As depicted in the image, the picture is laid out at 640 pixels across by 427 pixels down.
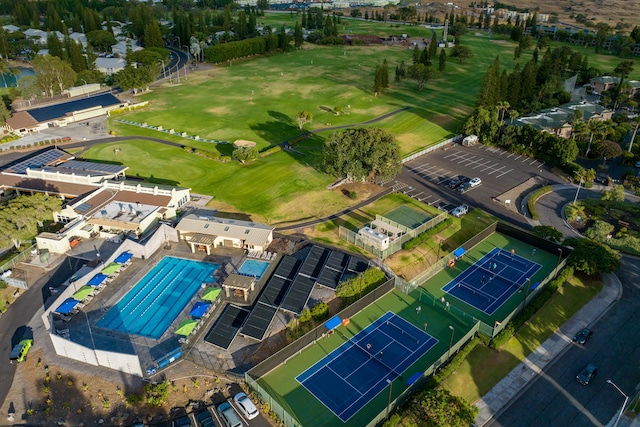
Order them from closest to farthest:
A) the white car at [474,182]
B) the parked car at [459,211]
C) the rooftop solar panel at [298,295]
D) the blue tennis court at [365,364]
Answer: the blue tennis court at [365,364] → the rooftop solar panel at [298,295] → the parked car at [459,211] → the white car at [474,182]

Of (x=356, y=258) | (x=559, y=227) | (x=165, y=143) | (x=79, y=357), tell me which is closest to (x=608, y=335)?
(x=559, y=227)

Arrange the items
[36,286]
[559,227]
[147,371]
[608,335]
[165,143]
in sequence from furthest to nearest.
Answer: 1. [165,143]
2. [559,227]
3. [36,286]
4. [608,335]
5. [147,371]

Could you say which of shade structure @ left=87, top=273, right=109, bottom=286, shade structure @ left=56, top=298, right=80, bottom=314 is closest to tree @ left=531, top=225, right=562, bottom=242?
shade structure @ left=87, top=273, right=109, bottom=286

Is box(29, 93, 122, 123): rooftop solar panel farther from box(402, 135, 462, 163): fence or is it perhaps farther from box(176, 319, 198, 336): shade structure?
box(176, 319, 198, 336): shade structure

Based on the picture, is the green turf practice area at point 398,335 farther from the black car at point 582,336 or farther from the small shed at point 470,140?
the small shed at point 470,140

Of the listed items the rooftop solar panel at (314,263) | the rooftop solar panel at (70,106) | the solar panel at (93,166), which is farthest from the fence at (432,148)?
the rooftop solar panel at (70,106)

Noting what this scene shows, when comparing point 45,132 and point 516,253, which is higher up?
point 45,132

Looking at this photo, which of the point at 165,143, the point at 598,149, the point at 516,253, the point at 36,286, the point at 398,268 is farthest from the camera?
the point at 165,143

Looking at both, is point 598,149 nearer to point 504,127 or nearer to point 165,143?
point 504,127

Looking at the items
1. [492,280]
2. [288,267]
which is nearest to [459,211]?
[492,280]
